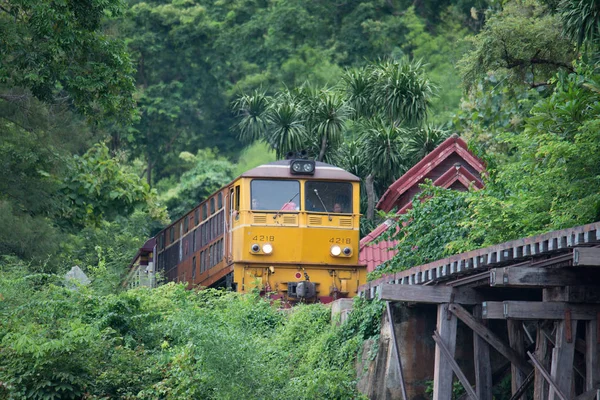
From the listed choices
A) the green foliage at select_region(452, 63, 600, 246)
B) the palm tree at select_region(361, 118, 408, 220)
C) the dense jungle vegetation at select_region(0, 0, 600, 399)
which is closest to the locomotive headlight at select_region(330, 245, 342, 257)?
the dense jungle vegetation at select_region(0, 0, 600, 399)

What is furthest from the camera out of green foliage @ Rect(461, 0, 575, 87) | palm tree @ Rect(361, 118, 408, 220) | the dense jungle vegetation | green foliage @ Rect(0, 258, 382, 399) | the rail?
palm tree @ Rect(361, 118, 408, 220)

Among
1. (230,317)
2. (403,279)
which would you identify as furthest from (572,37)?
(230,317)

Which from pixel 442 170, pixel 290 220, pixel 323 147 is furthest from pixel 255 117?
pixel 290 220

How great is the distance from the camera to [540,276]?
1274 cm

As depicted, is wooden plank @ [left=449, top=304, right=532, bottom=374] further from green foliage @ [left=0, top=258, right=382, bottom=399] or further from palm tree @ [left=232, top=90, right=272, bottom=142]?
palm tree @ [left=232, top=90, right=272, bottom=142]

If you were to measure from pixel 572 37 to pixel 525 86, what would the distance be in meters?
4.77

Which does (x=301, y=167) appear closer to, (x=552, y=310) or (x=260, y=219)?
(x=260, y=219)

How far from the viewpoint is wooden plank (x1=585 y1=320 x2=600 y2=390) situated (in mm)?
12727

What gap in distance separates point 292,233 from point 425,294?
31.2ft

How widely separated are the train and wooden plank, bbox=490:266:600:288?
10.5 metres

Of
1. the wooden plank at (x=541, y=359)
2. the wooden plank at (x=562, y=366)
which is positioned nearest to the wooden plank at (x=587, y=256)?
the wooden plank at (x=562, y=366)

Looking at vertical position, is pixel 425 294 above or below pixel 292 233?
below

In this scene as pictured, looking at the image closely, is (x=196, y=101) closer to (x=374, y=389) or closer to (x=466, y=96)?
(x=466, y=96)

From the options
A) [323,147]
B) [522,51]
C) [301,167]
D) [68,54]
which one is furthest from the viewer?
[323,147]
